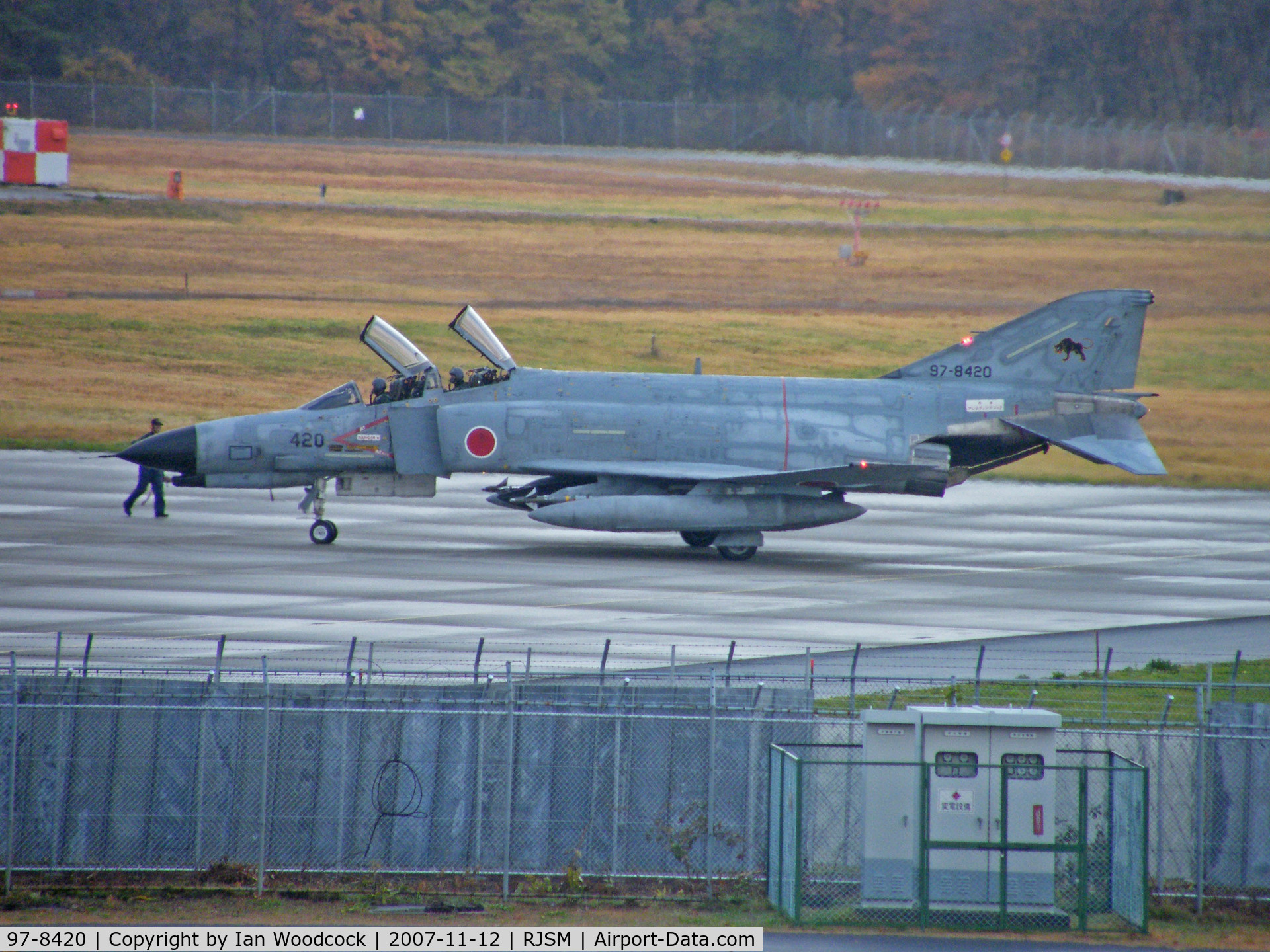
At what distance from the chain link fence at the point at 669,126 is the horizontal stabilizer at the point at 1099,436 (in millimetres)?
38844

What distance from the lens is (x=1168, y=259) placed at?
56.7 meters

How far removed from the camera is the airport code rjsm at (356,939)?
9.82 m

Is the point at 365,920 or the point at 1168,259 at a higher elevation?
the point at 1168,259

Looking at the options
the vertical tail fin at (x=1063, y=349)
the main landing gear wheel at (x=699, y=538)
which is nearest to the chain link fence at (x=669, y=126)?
the vertical tail fin at (x=1063, y=349)

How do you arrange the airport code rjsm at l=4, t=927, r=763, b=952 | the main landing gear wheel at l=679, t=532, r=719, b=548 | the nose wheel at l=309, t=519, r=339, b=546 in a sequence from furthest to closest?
the main landing gear wheel at l=679, t=532, r=719, b=548
the nose wheel at l=309, t=519, r=339, b=546
the airport code rjsm at l=4, t=927, r=763, b=952

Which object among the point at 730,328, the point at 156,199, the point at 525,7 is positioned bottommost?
the point at 730,328

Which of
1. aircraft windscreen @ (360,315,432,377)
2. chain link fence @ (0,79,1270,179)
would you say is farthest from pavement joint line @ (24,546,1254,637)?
chain link fence @ (0,79,1270,179)

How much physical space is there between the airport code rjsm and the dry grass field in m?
33.9

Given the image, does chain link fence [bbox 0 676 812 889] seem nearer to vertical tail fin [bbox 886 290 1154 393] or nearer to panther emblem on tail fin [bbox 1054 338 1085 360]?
vertical tail fin [bbox 886 290 1154 393]

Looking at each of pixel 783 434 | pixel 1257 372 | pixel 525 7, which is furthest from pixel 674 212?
pixel 783 434

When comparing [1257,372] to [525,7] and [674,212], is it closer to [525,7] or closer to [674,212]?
[674,212]

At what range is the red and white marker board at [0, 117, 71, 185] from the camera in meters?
57.1

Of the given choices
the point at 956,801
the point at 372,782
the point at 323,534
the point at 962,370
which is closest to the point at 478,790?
the point at 372,782

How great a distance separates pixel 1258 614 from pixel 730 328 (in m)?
33.2
